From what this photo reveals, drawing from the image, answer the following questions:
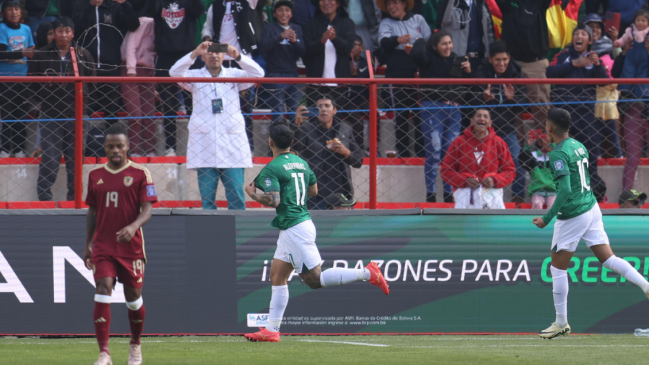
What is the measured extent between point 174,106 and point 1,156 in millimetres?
2271

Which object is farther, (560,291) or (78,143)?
(78,143)

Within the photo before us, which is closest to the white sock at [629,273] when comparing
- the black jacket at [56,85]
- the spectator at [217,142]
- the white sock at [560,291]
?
the white sock at [560,291]

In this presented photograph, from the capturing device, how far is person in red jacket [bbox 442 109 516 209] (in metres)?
9.98

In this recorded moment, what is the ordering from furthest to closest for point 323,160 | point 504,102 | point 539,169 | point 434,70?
point 434,70, point 504,102, point 539,169, point 323,160

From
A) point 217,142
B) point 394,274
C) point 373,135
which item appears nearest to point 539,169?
point 373,135

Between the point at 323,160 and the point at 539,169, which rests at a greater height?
the point at 323,160

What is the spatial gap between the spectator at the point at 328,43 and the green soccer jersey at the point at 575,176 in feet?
14.2

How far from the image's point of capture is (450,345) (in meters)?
7.82

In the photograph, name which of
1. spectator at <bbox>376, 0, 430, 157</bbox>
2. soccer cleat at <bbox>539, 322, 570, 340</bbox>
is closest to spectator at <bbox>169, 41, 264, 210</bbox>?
spectator at <bbox>376, 0, 430, 157</bbox>

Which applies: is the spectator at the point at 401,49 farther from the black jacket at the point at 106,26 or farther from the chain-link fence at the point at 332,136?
the black jacket at the point at 106,26

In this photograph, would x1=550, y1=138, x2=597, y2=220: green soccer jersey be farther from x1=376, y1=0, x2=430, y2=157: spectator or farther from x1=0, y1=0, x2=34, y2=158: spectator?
x1=0, y1=0, x2=34, y2=158: spectator

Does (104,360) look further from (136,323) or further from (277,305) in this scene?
(277,305)

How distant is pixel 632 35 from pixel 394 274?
561cm

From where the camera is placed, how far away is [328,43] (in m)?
11.7
